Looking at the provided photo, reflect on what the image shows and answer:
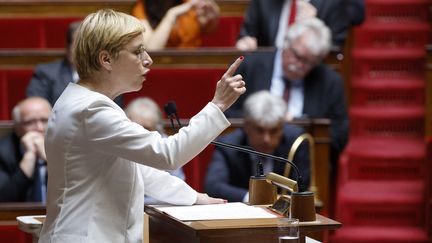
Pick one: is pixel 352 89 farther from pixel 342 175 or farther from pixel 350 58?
pixel 342 175

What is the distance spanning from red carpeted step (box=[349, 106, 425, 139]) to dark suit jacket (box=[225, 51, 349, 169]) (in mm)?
373

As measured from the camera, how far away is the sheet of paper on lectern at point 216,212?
1.11 m

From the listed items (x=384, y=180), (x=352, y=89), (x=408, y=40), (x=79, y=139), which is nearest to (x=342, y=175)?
(x=384, y=180)

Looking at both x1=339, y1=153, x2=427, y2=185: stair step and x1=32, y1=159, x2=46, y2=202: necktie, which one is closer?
x1=32, y1=159, x2=46, y2=202: necktie

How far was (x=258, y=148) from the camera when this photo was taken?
2.11 m

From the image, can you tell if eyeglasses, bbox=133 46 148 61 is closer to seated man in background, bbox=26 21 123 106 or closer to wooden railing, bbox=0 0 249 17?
seated man in background, bbox=26 21 123 106

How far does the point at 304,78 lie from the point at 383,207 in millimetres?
388

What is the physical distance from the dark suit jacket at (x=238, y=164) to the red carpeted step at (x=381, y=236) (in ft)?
1.25

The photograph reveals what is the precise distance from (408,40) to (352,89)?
0.25 meters

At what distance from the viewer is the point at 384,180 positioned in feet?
8.72

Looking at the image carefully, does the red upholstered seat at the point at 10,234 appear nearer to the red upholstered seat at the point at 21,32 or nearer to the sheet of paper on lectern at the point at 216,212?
the sheet of paper on lectern at the point at 216,212

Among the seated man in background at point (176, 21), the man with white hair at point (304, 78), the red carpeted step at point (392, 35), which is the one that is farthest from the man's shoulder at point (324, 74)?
the red carpeted step at point (392, 35)

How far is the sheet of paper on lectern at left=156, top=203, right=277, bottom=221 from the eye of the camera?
1.11m

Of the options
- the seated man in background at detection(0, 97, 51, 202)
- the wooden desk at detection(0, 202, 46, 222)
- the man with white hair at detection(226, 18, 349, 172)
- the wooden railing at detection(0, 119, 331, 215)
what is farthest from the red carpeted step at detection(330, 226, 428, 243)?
the wooden desk at detection(0, 202, 46, 222)
